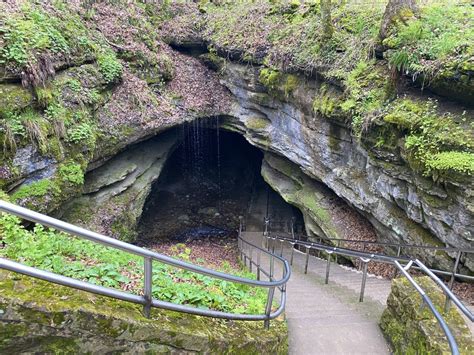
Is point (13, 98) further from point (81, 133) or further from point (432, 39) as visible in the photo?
point (432, 39)

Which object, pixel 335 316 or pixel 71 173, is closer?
pixel 335 316

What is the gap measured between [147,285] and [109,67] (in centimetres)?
1019

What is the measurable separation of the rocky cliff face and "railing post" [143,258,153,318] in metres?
5.65

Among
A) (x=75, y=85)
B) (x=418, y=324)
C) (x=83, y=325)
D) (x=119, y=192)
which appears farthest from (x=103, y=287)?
(x=119, y=192)

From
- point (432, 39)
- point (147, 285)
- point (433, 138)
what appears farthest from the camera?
point (432, 39)

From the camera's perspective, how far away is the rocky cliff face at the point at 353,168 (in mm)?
6785

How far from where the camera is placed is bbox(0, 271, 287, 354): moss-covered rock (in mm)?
2480

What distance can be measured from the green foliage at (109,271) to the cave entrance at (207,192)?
9.39 meters

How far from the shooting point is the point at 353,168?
9875 mm

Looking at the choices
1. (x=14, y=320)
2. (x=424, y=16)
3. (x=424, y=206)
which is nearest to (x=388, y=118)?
(x=424, y=206)

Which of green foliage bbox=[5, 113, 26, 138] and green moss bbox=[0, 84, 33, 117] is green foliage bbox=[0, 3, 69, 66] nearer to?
green moss bbox=[0, 84, 33, 117]

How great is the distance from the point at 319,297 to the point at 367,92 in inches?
193

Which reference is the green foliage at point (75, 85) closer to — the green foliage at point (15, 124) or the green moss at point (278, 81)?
the green foliage at point (15, 124)

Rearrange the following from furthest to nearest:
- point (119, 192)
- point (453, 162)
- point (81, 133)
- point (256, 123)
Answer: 1. point (256, 123)
2. point (119, 192)
3. point (81, 133)
4. point (453, 162)
